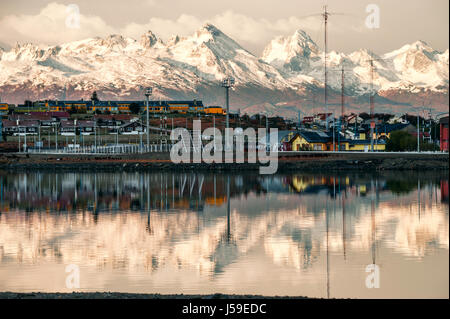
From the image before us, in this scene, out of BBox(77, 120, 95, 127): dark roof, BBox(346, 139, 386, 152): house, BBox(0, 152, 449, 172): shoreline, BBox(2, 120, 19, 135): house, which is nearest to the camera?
BBox(0, 152, 449, 172): shoreline

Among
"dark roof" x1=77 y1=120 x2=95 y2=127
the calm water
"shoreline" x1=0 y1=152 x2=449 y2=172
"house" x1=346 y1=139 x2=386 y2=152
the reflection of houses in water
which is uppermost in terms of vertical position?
"dark roof" x1=77 y1=120 x2=95 y2=127

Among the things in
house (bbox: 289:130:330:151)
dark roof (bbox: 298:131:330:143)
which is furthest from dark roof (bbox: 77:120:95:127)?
dark roof (bbox: 298:131:330:143)

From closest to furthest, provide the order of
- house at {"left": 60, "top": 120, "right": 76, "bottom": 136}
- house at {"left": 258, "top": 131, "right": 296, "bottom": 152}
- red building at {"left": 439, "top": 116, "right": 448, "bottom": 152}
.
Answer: red building at {"left": 439, "top": 116, "right": 448, "bottom": 152}
house at {"left": 258, "top": 131, "right": 296, "bottom": 152}
house at {"left": 60, "top": 120, "right": 76, "bottom": 136}

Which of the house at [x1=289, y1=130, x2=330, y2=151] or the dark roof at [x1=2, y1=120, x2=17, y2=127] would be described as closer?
the house at [x1=289, y1=130, x2=330, y2=151]

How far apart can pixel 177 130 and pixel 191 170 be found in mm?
70629

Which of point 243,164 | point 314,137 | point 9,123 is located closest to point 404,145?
point 314,137

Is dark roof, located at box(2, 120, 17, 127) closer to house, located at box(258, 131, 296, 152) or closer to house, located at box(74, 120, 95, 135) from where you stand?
house, located at box(74, 120, 95, 135)

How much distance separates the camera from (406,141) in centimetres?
12731

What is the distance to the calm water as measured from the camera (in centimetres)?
2417

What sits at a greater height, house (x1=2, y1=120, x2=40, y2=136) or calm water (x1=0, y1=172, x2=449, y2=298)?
house (x1=2, y1=120, x2=40, y2=136)

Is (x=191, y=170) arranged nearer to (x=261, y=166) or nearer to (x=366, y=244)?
(x=261, y=166)

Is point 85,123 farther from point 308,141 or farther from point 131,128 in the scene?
point 308,141
